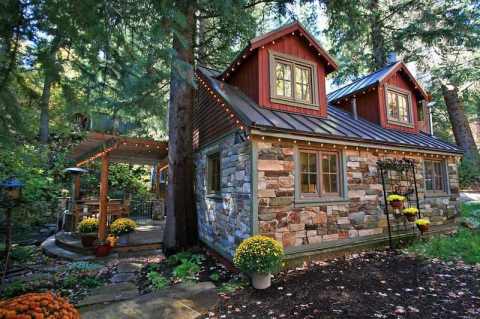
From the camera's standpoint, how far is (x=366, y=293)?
414cm

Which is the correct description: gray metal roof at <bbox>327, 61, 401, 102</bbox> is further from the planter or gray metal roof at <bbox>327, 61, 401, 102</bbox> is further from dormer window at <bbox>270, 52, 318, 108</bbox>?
the planter

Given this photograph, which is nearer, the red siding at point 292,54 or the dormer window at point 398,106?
the red siding at point 292,54

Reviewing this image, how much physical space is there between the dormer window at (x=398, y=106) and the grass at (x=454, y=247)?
12.2 feet

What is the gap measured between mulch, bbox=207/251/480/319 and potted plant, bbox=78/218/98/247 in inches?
193

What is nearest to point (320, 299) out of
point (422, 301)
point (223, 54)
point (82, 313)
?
point (422, 301)

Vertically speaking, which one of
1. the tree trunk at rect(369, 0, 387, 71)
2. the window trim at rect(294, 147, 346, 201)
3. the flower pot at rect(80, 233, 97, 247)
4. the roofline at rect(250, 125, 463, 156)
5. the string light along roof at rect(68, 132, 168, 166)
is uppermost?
the tree trunk at rect(369, 0, 387, 71)

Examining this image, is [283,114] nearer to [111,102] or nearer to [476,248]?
[111,102]

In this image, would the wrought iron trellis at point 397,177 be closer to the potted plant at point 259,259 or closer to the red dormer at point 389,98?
the red dormer at point 389,98

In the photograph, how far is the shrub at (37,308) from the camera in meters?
2.39

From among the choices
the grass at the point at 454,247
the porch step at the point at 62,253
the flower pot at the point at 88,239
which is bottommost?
the porch step at the point at 62,253

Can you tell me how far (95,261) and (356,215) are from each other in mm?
6561

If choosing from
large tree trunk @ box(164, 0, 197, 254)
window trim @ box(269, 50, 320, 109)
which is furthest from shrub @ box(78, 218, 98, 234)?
window trim @ box(269, 50, 320, 109)

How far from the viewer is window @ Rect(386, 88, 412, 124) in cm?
870

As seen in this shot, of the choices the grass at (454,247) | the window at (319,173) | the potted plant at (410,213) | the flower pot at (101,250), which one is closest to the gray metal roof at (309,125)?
the window at (319,173)
